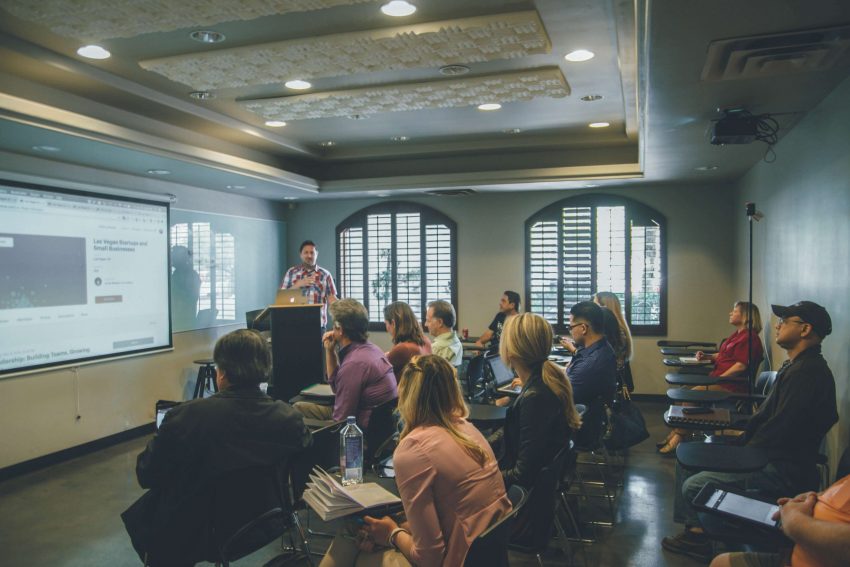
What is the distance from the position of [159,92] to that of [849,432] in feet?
16.7

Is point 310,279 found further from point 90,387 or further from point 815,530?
point 815,530

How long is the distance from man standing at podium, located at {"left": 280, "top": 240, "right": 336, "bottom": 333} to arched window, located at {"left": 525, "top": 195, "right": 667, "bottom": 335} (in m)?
2.65

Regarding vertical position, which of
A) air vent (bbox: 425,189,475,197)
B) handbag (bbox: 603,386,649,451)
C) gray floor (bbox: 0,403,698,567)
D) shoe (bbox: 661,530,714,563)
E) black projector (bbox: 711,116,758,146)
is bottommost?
gray floor (bbox: 0,403,698,567)

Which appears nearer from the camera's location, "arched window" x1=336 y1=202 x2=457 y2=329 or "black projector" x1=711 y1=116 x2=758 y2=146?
"black projector" x1=711 y1=116 x2=758 y2=146

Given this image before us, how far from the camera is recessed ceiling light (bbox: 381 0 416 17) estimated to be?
3.19 meters

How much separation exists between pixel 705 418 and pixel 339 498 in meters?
2.57

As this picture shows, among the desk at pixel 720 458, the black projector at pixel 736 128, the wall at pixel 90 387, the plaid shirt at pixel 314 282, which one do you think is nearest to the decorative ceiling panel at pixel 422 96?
the black projector at pixel 736 128

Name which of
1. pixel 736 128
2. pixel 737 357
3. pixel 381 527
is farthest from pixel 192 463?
pixel 737 357

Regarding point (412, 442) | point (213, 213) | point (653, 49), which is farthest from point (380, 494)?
point (213, 213)

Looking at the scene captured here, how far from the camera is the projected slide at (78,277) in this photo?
5012 mm

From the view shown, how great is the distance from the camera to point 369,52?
359cm

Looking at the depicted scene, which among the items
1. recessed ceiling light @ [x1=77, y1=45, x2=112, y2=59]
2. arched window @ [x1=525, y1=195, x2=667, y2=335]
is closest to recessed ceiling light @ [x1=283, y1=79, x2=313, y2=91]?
recessed ceiling light @ [x1=77, y1=45, x2=112, y2=59]

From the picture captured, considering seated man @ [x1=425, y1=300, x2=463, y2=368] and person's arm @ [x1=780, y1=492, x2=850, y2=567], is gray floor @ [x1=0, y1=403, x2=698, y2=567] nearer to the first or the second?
person's arm @ [x1=780, y1=492, x2=850, y2=567]

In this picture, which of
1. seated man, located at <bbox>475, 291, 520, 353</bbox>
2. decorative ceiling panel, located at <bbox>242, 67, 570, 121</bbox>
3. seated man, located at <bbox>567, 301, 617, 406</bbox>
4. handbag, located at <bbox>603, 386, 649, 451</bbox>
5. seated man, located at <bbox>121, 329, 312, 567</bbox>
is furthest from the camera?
seated man, located at <bbox>475, 291, 520, 353</bbox>
